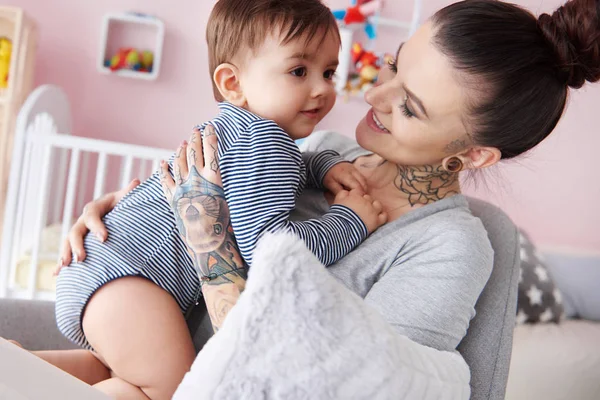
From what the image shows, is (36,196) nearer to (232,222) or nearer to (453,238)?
(232,222)

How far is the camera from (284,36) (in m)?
1.12

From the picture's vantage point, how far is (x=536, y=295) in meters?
2.80

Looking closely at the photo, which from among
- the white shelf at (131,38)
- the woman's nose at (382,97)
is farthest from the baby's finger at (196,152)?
the white shelf at (131,38)

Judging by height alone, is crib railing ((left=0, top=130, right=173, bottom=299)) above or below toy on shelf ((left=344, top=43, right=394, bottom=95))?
below

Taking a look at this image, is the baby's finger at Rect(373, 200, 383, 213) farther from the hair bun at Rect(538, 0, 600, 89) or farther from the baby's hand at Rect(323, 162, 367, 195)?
the hair bun at Rect(538, 0, 600, 89)

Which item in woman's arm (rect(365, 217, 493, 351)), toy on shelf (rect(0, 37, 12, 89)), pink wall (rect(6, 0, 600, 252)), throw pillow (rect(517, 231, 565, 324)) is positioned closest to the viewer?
woman's arm (rect(365, 217, 493, 351))

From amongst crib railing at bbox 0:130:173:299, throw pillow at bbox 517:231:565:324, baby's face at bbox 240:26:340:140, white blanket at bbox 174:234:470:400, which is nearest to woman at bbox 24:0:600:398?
baby's face at bbox 240:26:340:140

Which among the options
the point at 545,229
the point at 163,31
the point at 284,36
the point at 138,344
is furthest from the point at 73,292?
the point at 545,229

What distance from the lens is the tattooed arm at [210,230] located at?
1.03 metres

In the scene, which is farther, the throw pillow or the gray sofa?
the throw pillow

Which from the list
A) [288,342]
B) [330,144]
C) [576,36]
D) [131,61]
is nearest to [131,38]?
[131,61]

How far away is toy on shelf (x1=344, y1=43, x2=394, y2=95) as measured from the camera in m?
3.37

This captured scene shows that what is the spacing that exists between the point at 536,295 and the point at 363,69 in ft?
4.65

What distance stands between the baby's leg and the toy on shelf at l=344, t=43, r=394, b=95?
246 cm
